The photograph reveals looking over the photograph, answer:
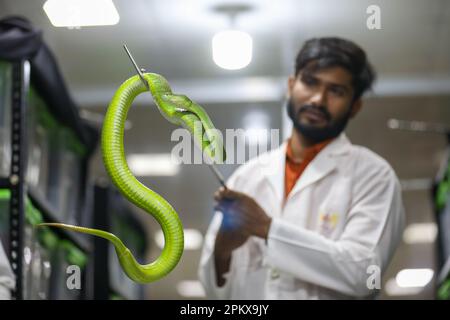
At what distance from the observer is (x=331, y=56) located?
182cm

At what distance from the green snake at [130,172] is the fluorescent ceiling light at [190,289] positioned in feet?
0.44

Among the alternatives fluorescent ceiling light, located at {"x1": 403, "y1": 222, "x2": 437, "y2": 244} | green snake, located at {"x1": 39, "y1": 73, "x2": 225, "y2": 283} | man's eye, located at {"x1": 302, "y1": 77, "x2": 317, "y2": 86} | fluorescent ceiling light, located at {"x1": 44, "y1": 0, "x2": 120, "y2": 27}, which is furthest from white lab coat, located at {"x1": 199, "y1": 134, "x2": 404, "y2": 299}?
fluorescent ceiling light, located at {"x1": 403, "y1": 222, "x2": 437, "y2": 244}

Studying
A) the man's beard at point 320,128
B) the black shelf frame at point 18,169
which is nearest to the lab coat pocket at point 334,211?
the man's beard at point 320,128

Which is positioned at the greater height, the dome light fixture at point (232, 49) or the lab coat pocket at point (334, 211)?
the dome light fixture at point (232, 49)

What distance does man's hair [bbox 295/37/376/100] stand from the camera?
1812 mm

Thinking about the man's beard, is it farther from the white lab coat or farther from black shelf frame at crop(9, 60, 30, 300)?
black shelf frame at crop(9, 60, 30, 300)

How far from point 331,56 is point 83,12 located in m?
0.54

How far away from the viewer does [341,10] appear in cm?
181


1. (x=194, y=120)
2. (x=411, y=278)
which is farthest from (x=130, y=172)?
(x=411, y=278)

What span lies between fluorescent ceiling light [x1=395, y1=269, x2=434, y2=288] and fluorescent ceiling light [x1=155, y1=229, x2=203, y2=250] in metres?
0.44

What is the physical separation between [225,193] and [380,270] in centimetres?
37

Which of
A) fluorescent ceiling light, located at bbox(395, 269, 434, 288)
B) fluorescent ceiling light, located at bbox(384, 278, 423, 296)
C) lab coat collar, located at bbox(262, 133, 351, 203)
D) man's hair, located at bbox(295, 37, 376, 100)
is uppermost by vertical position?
man's hair, located at bbox(295, 37, 376, 100)

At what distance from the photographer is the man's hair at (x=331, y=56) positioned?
181 cm

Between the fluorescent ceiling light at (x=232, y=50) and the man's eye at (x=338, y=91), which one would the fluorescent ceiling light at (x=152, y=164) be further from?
the man's eye at (x=338, y=91)
